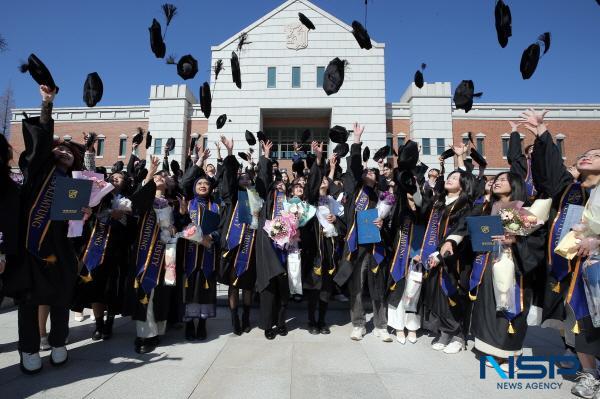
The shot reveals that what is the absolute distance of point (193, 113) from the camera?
32.3m

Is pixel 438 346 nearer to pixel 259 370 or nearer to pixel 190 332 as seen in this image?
pixel 259 370

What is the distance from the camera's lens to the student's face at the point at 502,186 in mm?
4156

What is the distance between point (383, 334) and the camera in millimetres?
4758

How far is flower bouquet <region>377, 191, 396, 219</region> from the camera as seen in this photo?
496 centimetres

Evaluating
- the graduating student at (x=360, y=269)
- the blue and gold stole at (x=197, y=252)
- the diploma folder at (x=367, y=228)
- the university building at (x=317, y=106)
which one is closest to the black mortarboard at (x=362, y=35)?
the graduating student at (x=360, y=269)

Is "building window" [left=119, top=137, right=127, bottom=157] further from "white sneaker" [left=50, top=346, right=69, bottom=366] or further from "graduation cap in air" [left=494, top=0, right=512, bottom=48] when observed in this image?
"graduation cap in air" [left=494, top=0, right=512, bottom=48]

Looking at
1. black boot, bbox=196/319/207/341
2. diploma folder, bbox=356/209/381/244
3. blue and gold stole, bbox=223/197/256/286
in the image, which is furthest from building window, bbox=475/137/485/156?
black boot, bbox=196/319/207/341

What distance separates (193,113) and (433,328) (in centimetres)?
3165

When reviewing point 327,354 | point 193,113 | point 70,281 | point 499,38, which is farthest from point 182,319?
point 193,113

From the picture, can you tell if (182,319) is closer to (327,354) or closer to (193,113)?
(327,354)

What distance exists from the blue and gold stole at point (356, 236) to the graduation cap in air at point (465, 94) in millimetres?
2481

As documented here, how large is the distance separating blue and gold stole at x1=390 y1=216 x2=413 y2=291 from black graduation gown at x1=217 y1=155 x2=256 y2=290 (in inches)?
78.9

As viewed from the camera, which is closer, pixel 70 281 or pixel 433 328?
pixel 70 281

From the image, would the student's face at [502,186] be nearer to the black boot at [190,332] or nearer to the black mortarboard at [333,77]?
the black mortarboard at [333,77]
